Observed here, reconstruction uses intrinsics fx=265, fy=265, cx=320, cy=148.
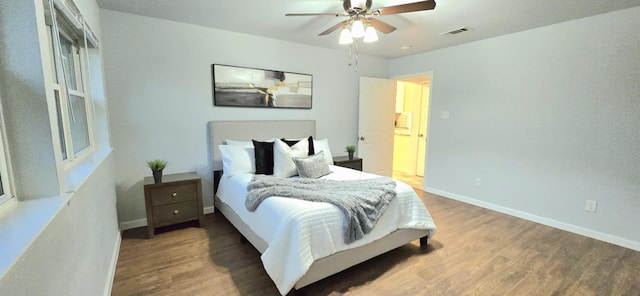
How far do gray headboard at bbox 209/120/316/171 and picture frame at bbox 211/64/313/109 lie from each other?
24cm

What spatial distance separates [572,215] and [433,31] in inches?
103

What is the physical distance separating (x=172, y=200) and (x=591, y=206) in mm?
4468

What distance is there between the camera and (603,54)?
2668mm

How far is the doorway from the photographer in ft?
18.2

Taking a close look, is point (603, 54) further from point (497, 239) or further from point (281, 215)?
point (281, 215)

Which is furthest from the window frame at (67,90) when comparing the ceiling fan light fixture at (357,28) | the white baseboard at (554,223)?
the white baseboard at (554,223)

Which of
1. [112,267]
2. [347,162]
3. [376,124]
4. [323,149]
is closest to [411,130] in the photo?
[376,124]

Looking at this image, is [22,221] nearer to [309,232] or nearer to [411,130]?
[309,232]

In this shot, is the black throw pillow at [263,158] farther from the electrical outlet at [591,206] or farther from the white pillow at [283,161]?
the electrical outlet at [591,206]

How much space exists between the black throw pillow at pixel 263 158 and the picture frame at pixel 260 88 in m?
0.77

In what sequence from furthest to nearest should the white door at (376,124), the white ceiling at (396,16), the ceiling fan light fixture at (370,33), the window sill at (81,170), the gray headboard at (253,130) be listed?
the white door at (376,124) < the gray headboard at (253,130) < the white ceiling at (396,16) < the ceiling fan light fixture at (370,33) < the window sill at (81,170)

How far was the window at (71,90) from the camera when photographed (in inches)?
62.3

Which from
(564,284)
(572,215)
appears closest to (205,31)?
(564,284)

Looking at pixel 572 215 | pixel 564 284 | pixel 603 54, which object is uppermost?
pixel 603 54
